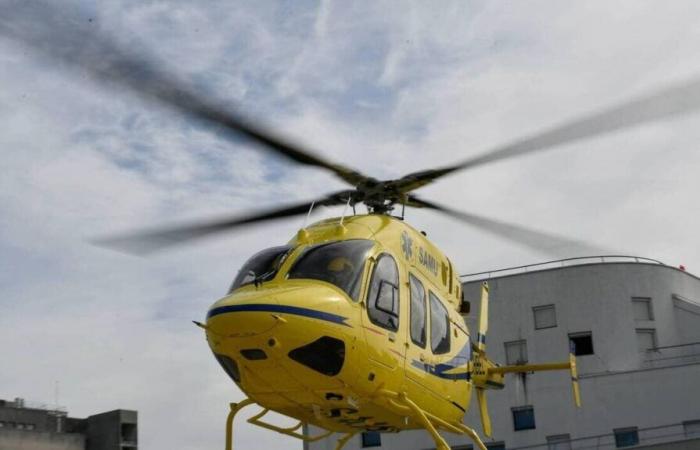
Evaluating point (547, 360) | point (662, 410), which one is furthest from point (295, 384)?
point (547, 360)

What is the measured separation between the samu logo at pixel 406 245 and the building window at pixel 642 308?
3274cm

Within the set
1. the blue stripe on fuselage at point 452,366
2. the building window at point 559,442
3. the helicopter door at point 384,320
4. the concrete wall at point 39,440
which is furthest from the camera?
the building window at point 559,442

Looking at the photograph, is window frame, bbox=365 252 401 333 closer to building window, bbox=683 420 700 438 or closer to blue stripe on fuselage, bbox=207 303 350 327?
blue stripe on fuselage, bbox=207 303 350 327

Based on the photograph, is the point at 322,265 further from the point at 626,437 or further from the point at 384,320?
the point at 626,437

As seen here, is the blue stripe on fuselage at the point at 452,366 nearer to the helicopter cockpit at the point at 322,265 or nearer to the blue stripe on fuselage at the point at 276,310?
the helicopter cockpit at the point at 322,265

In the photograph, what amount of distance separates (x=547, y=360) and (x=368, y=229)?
32.3m

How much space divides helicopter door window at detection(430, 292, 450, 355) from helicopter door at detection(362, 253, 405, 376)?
1.45m

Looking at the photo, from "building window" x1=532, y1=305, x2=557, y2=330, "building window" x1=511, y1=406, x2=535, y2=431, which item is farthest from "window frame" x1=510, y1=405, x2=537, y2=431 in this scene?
"building window" x1=532, y1=305, x2=557, y2=330

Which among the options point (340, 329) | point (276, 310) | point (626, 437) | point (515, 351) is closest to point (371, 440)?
point (515, 351)

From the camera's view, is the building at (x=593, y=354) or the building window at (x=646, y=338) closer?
the building at (x=593, y=354)

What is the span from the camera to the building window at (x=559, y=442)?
130 feet

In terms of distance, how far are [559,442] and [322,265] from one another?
29.7 meters

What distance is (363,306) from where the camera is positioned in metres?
12.8

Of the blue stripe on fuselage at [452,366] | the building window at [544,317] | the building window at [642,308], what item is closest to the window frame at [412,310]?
the blue stripe on fuselage at [452,366]
